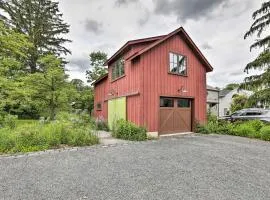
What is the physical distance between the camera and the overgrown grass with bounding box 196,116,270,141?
37.6 ft

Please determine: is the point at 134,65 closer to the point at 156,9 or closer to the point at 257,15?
the point at 156,9

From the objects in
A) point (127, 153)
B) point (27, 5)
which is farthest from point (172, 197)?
point (27, 5)

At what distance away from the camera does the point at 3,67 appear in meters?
12.0

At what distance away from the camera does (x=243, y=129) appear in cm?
1270

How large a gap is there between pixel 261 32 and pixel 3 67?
18.7 m

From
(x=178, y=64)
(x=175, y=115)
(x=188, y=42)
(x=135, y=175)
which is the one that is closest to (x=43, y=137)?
(x=135, y=175)

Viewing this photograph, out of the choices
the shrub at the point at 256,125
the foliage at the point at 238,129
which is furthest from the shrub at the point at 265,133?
the shrub at the point at 256,125

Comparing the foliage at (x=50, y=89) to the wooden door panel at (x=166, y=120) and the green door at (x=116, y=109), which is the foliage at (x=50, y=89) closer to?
the green door at (x=116, y=109)

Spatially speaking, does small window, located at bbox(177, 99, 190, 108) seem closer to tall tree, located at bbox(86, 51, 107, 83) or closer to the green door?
the green door

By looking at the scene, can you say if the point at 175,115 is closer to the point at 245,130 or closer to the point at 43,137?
the point at 245,130

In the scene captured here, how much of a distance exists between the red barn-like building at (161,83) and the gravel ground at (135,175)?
4319 millimetres

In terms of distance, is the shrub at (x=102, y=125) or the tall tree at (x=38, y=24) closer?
the shrub at (x=102, y=125)

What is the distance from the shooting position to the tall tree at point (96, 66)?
30.5 meters

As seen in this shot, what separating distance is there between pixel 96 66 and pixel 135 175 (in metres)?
27.6
